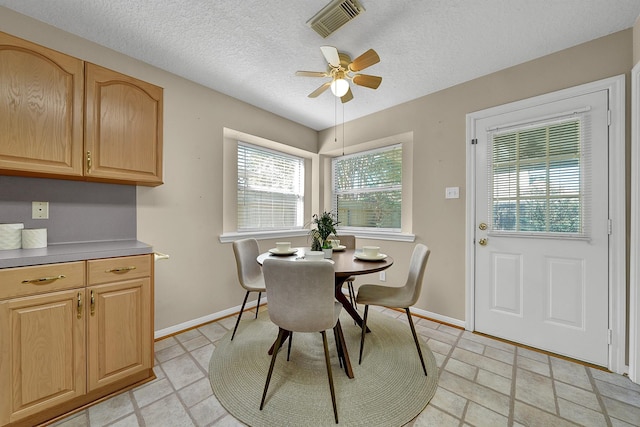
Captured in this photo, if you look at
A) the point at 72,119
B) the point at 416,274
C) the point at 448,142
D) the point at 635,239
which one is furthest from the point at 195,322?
the point at 635,239

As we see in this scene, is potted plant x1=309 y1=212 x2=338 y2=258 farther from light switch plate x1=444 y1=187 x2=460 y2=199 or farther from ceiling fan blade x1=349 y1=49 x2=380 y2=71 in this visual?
light switch plate x1=444 y1=187 x2=460 y2=199

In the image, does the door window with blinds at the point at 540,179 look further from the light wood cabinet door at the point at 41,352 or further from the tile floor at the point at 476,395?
the light wood cabinet door at the point at 41,352

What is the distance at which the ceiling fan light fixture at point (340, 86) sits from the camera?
204cm

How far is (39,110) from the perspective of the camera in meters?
1.50

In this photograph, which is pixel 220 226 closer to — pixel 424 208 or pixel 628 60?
pixel 424 208

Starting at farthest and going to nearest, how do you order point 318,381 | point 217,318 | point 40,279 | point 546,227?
point 217,318 → point 546,227 → point 318,381 → point 40,279

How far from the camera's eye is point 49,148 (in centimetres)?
154

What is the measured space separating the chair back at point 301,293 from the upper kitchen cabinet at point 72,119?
4.62 ft

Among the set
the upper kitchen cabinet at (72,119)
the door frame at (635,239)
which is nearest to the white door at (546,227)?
the door frame at (635,239)

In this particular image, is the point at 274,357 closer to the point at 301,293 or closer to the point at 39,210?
the point at 301,293

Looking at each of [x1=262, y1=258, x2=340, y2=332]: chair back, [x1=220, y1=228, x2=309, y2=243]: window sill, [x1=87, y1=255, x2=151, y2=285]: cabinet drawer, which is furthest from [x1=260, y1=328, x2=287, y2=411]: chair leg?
[x1=220, y1=228, x2=309, y2=243]: window sill

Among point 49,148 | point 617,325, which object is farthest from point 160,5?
point 617,325

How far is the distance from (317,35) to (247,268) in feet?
7.06

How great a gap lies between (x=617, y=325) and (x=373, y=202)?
252 cm
